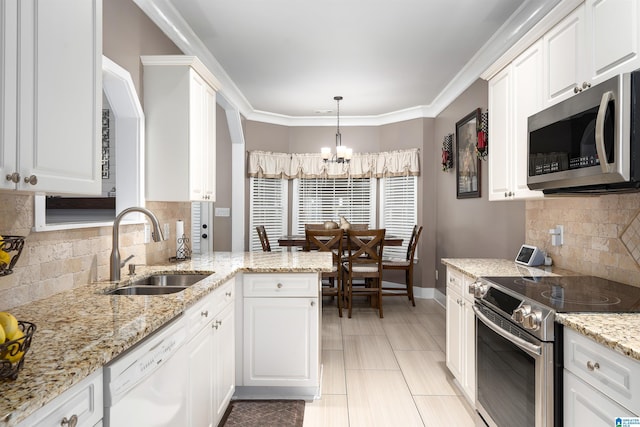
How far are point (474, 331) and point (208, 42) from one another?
3172 mm

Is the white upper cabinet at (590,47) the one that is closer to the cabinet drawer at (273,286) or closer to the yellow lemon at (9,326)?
the cabinet drawer at (273,286)

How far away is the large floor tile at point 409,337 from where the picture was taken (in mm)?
3863

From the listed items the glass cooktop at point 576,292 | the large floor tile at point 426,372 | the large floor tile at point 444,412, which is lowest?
the large floor tile at point 444,412

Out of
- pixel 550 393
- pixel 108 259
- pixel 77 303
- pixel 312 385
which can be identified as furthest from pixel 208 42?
pixel 550 393

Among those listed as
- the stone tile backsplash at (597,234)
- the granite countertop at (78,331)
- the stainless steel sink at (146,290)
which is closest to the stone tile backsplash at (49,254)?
the granite countertop at (78,331)

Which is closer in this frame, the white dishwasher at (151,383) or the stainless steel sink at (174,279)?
the white dishwasher at (151,383)

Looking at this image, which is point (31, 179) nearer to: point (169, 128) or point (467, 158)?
point (169, 128)

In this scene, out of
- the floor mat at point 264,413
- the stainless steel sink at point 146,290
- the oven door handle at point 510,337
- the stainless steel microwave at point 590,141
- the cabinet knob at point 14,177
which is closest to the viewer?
the cabinet knob at point 14,177

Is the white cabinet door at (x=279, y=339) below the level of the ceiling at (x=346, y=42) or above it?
below

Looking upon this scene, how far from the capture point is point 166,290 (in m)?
2.18

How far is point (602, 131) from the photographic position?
1600 mm

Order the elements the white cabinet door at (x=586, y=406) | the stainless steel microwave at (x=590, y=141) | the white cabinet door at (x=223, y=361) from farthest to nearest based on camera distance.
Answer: the white cabinet door at (x=223, y=361), the stainless steel microwave at (x=590, y=141), the white cabinet door at (x=586, y=406)

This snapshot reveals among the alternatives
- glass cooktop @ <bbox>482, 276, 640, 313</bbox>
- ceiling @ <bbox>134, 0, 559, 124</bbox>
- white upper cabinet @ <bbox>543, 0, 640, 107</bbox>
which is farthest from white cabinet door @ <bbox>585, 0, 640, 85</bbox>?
ceiling @ <bbox>134, 0, 559, 124</bbox>

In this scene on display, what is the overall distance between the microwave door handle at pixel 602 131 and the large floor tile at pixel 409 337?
2.63m
